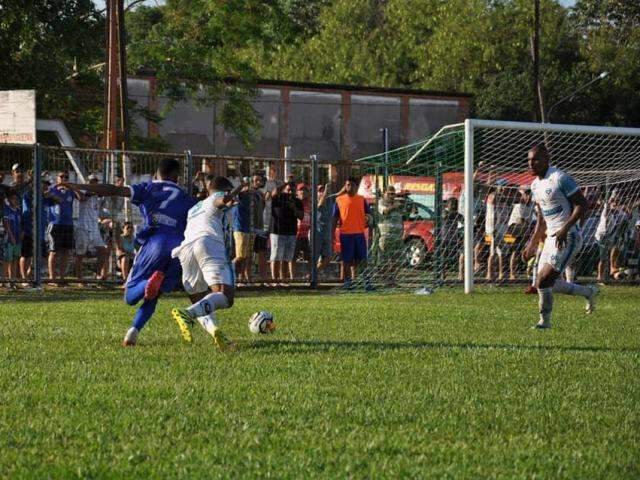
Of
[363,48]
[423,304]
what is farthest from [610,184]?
[363,48]

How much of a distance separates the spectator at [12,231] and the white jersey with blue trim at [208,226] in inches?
407

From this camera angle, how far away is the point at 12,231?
21.2m

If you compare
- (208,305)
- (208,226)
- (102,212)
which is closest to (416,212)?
(102,212)

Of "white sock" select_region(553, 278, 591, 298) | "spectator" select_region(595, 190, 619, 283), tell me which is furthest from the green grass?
"spectator" select_region(595, 190, 619, 283)

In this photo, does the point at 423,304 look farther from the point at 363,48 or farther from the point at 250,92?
the point at 363,48

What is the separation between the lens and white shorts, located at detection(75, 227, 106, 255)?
2192cm

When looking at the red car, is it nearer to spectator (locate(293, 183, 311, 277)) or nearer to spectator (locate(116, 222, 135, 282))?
spectator (locate(293, 183, 311, 277))

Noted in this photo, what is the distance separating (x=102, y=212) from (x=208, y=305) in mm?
11818

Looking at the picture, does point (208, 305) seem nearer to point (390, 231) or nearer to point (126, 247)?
point (126, 247)

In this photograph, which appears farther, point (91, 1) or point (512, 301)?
point (91, 1)

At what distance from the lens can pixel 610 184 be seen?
86.6 feet

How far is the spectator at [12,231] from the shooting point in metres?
21.2

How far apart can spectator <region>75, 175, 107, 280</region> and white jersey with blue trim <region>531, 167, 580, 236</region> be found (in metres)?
9.67

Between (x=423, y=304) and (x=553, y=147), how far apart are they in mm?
8364
